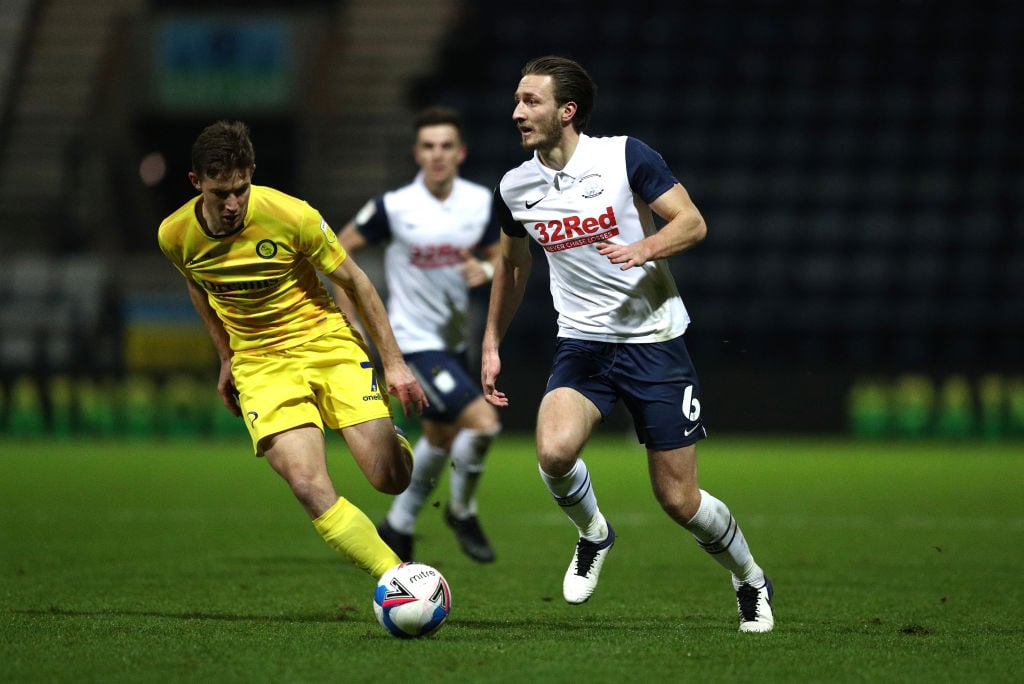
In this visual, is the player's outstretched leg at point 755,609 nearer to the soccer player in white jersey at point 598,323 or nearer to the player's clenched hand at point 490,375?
the soccer player in white jersey at point 598,323

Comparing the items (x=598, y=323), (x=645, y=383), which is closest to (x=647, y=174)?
(x=598, y=323)

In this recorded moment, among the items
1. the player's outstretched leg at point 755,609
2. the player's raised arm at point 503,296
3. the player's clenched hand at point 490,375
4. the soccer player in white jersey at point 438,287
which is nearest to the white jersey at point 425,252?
the soccer player in white jersey at point 438,287

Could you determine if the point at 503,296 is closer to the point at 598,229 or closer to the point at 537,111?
the point at 598,229

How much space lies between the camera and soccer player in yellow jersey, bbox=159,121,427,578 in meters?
5.32

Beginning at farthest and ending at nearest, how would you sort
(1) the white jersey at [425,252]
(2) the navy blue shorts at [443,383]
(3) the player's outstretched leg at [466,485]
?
(1) the white jersey at [425,252] → (2) the navy blue shorts at [443,383] → (3) the player's outstretched leg at [466,485]

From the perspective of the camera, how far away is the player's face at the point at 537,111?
5359mm

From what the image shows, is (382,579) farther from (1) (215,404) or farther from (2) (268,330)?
(1) (215,404)

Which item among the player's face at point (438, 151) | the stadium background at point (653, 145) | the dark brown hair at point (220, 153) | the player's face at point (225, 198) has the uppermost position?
the dark brown hair at point (220, 153)

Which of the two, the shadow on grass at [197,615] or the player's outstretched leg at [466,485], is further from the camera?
the player's outstretched leg at [466,485]

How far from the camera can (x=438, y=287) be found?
8.09 meters

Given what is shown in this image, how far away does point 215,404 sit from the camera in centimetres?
1681

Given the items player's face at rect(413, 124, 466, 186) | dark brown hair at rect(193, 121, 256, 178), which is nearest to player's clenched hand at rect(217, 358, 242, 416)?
dark brown hair at rect(193, 121, 256, 178)

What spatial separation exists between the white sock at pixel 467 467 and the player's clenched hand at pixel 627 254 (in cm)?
311

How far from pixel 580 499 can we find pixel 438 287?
2.78 m
